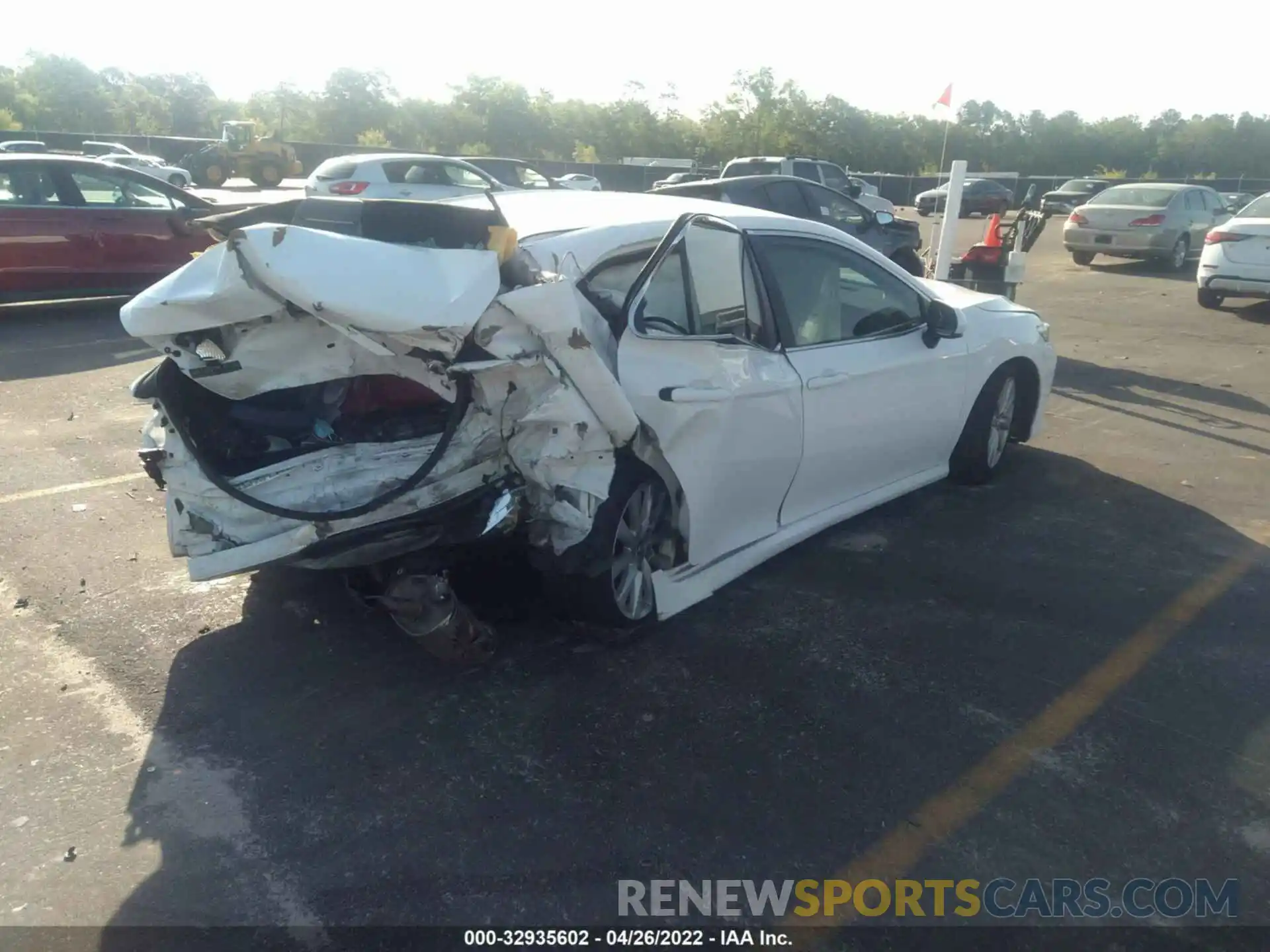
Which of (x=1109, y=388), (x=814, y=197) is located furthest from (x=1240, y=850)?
(x=814, y=197)

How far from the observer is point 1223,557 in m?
5.24

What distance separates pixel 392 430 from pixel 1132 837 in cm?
286

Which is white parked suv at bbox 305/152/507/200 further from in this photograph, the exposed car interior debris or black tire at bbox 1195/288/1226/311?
the exposed car interior debris

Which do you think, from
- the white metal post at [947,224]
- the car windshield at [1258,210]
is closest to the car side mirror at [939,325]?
the white metal post at [947,224]

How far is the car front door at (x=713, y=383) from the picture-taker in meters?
4.00

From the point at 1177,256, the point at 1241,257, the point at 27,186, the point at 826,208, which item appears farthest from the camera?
the point at 1177,256

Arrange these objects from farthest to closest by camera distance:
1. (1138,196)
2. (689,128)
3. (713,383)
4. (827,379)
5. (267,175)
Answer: (689,128) < (267,175) < (1138,196) < (827,379) < (713,383)

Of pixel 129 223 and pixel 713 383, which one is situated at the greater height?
pixel 713 383

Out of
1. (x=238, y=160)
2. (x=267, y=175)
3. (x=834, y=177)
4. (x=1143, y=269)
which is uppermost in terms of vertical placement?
(x=834, y=177)

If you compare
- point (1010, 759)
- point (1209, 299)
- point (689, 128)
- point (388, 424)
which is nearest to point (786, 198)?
point (1209, 299)

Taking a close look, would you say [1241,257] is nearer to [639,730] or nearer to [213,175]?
[639,730]

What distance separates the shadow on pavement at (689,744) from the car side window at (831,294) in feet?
3.80

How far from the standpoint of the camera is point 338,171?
685 inches

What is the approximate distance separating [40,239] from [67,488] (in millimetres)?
6271
